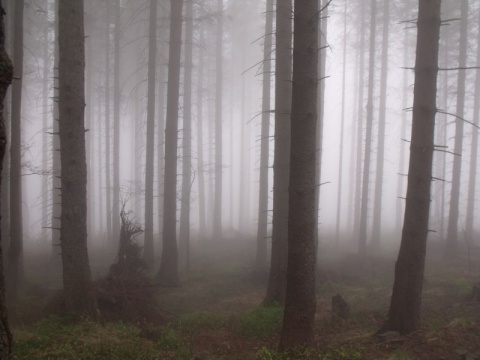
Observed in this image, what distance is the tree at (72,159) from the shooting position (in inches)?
310

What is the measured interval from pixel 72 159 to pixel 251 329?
534cm

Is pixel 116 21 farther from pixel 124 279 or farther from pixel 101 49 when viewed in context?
pixel 124 279

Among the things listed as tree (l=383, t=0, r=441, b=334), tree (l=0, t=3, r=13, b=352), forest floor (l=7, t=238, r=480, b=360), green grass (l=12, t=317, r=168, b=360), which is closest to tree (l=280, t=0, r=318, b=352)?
forest floor (l=7, t=238, r=480, b=360)

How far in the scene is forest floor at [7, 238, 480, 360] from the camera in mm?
6246

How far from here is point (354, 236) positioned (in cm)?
2288

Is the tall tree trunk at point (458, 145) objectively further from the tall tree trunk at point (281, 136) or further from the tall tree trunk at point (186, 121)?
the tall tree trunk at point (186, 121)

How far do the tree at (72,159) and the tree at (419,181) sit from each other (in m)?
6.46

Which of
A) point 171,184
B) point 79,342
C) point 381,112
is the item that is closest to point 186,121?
point 171,184

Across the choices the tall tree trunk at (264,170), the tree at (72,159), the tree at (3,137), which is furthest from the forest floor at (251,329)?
the tree at (3,137)

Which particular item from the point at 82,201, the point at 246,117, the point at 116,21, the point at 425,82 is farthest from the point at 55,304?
the point at 246,117

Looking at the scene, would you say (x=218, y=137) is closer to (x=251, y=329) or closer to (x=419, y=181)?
(x=251, y=329)

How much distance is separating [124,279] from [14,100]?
628 centimetres

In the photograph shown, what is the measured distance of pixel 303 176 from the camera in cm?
604

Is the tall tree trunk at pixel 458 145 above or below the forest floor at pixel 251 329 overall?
above
